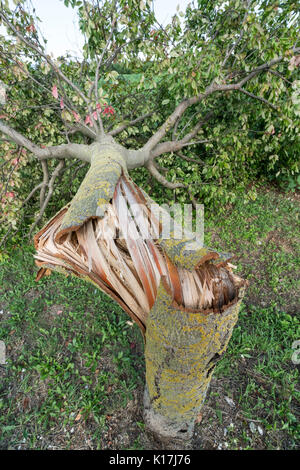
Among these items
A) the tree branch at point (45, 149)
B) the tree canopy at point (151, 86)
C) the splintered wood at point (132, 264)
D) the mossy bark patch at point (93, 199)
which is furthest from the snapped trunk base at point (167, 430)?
the tree branch at point (45, 149)

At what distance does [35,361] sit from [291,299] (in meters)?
2.97

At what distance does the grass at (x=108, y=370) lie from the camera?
1.85 meters

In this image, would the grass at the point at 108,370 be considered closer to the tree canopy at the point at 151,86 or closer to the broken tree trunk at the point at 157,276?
the broken tree trunk at the point at 157,276

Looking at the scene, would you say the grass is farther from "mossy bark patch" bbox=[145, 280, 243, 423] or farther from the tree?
"mossy bark patch" bbox=[145, 280, 243, 423]

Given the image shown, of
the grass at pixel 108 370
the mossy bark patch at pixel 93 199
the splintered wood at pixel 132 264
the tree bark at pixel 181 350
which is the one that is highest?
the mossy bark patch at pixel 93 199

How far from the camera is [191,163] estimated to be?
4.08 meters

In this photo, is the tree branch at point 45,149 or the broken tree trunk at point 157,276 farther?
the tree branch at point 45,149

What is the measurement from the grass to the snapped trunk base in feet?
0.49

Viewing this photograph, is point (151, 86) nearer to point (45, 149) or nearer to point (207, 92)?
point (207, 92)

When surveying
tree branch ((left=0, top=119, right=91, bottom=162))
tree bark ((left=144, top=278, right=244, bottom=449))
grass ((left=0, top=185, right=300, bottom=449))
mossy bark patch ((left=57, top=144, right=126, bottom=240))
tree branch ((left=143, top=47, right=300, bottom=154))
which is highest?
tree branch ((left=143, top=47, right=300, bottom=154))

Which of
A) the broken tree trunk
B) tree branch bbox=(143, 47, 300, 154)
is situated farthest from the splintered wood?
tree branch bbox=(143, 47, 300, 154)

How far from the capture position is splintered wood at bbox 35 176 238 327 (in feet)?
2.94

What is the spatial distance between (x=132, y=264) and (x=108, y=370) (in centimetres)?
166
